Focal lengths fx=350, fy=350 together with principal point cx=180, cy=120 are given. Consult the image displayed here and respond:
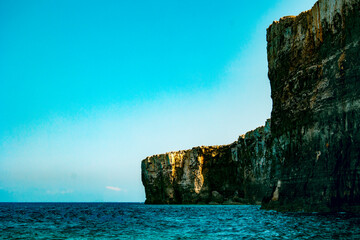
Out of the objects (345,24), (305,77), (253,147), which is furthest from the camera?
(253,147)

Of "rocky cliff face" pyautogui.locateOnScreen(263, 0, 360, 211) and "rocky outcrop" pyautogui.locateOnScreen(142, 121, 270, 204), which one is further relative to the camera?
"rocky outcrop" pyautogui.locateOnScreen(142, 121, 270, 204)

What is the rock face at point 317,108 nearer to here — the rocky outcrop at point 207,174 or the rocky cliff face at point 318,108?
the rocky cliff face at point 318,108

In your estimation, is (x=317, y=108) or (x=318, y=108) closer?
(x=318, y=108)

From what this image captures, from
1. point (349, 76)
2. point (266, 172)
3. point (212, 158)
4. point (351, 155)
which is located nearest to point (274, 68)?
point (349, 76)

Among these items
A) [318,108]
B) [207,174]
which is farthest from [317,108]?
[207,174]

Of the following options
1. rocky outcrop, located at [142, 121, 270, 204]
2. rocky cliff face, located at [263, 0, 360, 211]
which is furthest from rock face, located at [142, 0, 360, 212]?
rocky outcrop, located at [142, 121, 270, 204]

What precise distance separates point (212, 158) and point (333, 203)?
2811 inches

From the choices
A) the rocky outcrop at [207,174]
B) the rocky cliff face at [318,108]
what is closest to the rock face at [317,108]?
the rocky cliff face at [318,108]

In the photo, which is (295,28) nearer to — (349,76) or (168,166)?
(349,76)

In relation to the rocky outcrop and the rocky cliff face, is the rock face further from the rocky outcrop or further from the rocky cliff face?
the rocky outcrop

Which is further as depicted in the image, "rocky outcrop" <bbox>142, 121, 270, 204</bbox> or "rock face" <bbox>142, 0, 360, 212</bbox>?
"rocky outcrop" <bbox>142, 121, 270, 204</bbox>

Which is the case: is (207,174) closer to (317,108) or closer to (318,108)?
(317,108)

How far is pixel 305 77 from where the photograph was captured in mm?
39812

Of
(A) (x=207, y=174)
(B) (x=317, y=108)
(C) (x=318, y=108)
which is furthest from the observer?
(A) (x=207, y=174)
